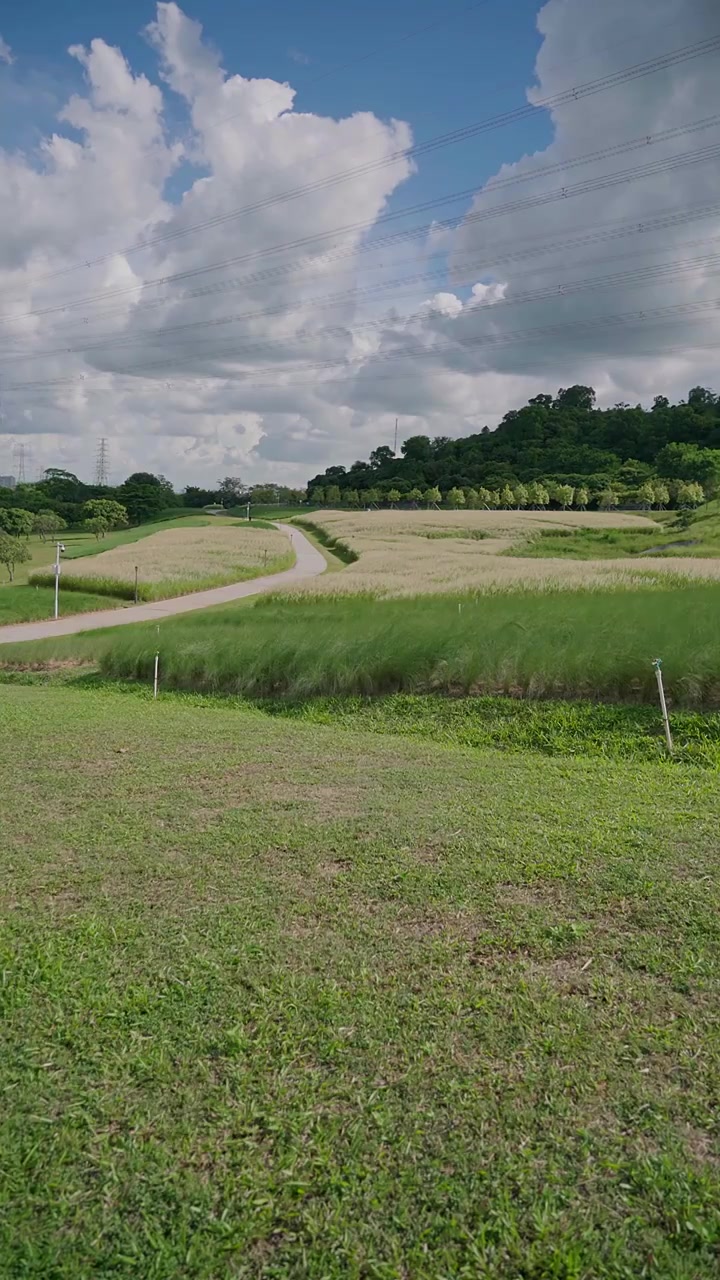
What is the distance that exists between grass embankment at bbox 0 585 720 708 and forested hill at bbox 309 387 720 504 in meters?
56.5

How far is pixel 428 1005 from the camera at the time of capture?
3744mm

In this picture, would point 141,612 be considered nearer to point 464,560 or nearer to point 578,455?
point 464,560

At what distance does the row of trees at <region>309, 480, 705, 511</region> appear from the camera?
66500mm

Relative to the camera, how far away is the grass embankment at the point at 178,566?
35.3 m

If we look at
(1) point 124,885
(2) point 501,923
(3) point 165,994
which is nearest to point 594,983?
(2) point 501,923

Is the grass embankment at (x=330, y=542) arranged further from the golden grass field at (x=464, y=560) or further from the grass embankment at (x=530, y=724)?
the grass embankment at (x=530, y=724)

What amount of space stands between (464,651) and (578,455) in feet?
251

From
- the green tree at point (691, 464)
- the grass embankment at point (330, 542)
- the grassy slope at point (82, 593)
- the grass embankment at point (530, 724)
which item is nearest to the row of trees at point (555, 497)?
the green tree at point (691, 464)

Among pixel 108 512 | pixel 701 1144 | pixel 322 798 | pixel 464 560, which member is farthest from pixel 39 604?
pixel 108 512

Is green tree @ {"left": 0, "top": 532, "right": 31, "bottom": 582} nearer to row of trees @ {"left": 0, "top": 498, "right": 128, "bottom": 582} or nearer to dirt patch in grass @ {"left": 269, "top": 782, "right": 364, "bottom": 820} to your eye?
row of trees @ {"left": 0, "top": 498, "right": 128, "bottom": 582}

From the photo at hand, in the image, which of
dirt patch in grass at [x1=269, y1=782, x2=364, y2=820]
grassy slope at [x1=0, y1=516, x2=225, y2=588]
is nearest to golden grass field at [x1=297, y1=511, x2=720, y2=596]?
dirt patch in grass at [x1=269, y1=782, x2=364, y2=820]

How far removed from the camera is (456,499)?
8162 cm

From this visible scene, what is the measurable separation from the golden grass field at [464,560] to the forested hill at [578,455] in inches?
497

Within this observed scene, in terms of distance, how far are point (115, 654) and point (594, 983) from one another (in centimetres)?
1549
